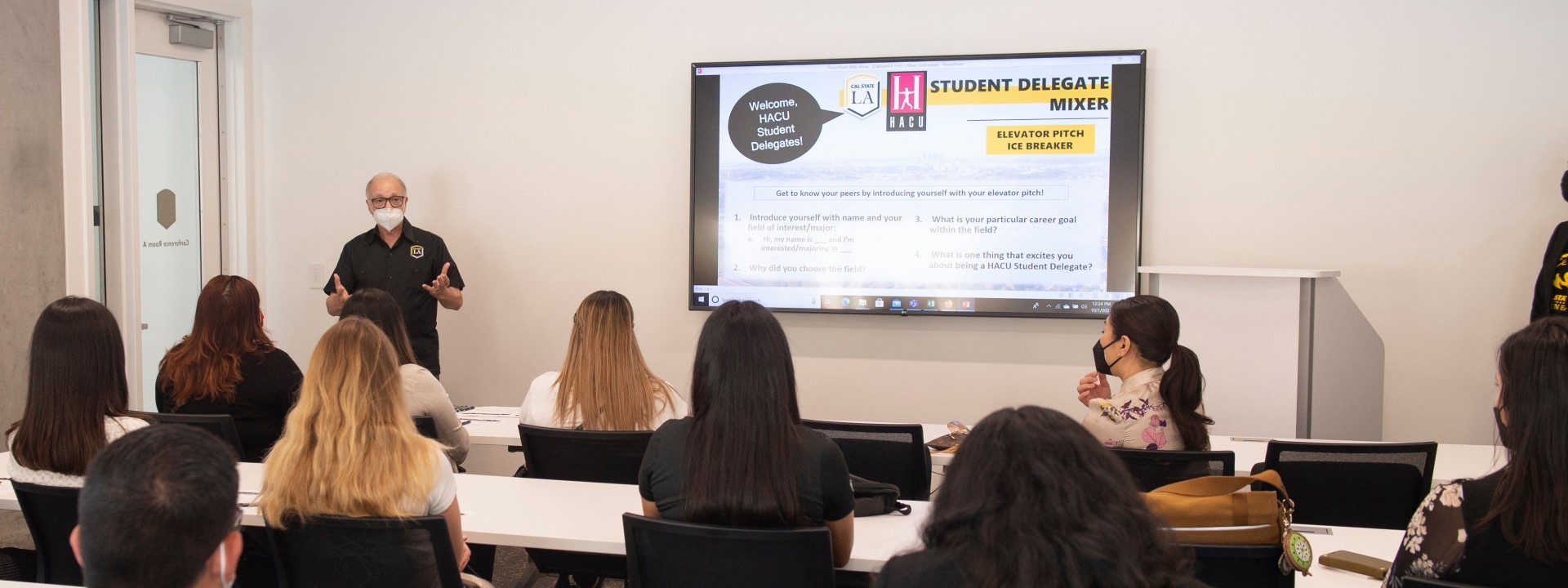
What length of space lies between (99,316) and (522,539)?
110cm

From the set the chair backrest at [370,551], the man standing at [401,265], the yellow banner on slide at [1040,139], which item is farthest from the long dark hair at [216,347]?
the yellow banner on slide at [1040,139]

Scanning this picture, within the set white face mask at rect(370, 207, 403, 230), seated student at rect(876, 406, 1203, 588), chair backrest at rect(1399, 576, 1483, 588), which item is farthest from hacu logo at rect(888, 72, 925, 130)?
seated student at rect(876, 406, 1203, 588)

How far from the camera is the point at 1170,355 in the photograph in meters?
3.05

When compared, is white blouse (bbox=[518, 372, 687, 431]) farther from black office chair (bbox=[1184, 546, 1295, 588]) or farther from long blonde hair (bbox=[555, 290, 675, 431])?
black office chair (bbox=[1184, 546, 1295, 588])

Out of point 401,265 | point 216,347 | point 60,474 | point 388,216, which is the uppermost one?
point 388,216

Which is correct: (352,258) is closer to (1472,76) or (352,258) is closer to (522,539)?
(522,539)

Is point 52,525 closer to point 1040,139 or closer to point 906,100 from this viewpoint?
point 906,100

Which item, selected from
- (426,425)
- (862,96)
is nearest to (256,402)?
(426,425)

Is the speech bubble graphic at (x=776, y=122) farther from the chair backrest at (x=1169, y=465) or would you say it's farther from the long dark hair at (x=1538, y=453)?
the long dark hair at (x=1538, y=453)

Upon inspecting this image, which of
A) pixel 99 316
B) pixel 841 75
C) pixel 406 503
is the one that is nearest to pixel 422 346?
pixel 841 75

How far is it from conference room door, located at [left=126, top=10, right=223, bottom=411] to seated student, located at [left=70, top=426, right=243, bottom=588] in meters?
4.72

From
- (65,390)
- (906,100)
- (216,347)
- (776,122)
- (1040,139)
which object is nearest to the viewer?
(65,390)

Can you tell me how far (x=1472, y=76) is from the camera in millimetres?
4488

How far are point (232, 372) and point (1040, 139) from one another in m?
3.38
